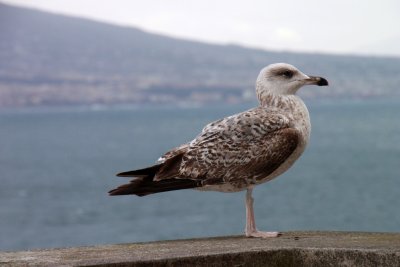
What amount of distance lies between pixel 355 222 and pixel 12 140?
5017 inches

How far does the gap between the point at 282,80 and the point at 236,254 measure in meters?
2.15

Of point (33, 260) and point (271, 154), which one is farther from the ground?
point (271, 154)

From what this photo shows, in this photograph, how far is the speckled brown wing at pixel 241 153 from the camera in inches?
271

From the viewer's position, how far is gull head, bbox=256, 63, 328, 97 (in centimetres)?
716

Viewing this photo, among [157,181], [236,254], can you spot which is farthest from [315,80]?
[236,254]

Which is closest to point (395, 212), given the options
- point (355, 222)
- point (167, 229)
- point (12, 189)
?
point (355, 222)

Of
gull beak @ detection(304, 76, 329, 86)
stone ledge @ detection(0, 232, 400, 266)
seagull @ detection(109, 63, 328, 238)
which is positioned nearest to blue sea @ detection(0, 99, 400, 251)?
gull beak @ detection(304, 76, 329, 86)

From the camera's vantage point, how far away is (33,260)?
19.0ft

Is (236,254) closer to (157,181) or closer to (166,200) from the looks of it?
(157,181)

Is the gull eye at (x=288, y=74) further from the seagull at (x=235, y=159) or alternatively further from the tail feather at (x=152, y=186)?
the tail feather at (x=152, y=186)

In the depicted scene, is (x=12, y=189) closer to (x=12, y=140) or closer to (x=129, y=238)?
(x=129, y=238)

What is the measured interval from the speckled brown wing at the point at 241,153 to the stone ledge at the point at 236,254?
29.9 inches

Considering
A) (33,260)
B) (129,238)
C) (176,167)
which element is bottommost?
(129,238)

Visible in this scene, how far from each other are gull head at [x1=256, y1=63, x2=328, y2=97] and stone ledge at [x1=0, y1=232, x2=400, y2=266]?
1.47 m
